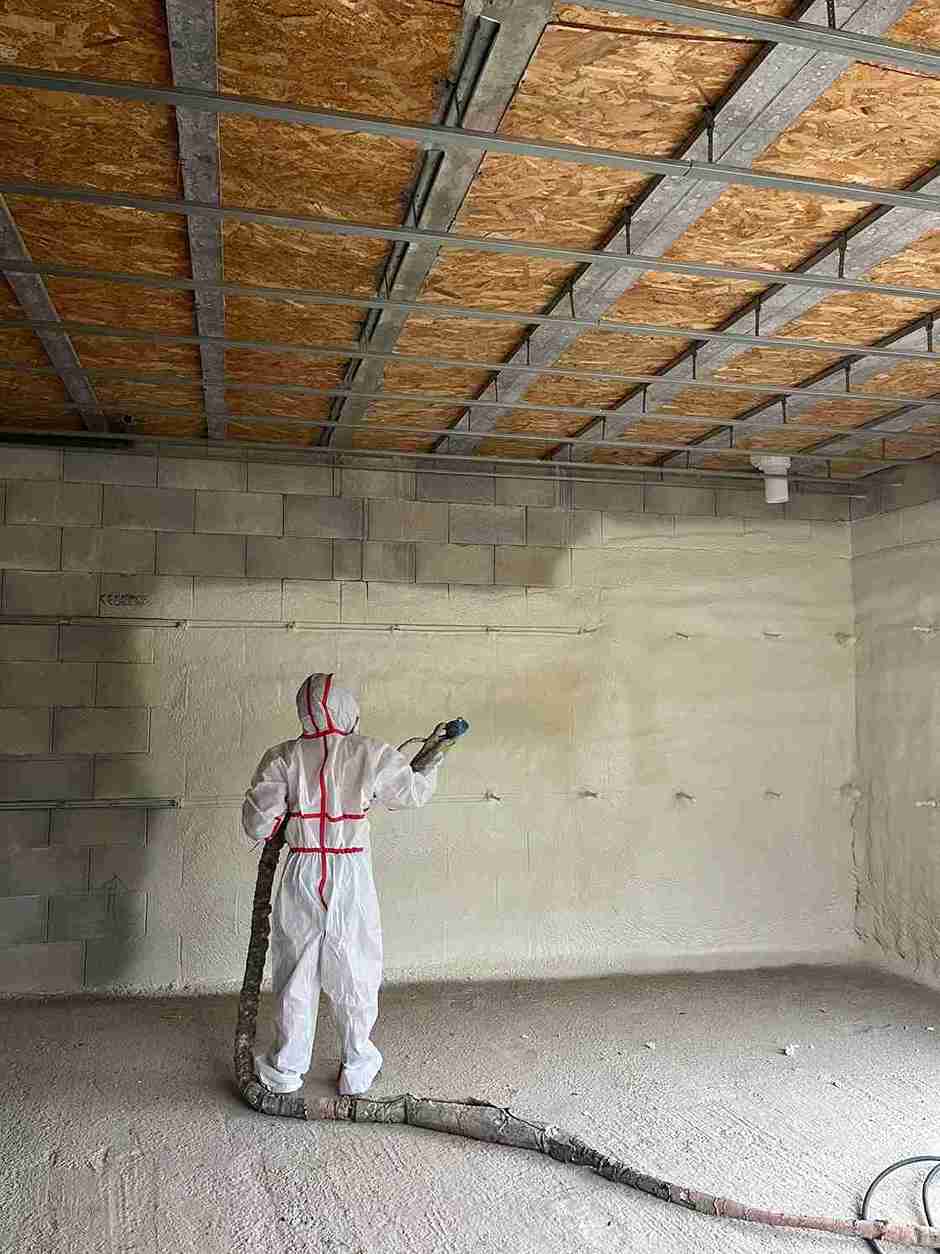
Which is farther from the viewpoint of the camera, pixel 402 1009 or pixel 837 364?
pixel 402 1009

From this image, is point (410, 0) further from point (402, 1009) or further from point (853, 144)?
point (402, 1009)

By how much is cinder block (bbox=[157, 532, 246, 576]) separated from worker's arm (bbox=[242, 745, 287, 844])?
1575 mm

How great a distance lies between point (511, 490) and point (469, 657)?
89cm

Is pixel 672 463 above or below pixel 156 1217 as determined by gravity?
above

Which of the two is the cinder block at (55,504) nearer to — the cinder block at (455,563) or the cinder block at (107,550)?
the cinder block at (107,550)

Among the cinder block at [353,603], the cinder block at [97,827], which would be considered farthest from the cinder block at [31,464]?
the cinder block at [97,827]

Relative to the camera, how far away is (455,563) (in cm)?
551

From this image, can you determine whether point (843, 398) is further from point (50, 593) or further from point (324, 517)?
point (50, 593)

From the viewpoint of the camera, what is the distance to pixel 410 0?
1.96 m

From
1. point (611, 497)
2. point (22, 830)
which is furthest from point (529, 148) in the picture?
point (22, 830)

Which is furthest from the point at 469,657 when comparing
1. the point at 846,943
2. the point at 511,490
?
the point at 846,943

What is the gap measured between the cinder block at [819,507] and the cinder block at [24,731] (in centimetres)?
394

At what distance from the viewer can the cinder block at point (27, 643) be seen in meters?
4.91

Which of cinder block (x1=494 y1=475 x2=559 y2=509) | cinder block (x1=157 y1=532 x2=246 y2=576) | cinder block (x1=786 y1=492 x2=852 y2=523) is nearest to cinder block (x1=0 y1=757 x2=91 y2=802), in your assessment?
cinder block (x1=157 y1=532 x2=246 y2=576)
